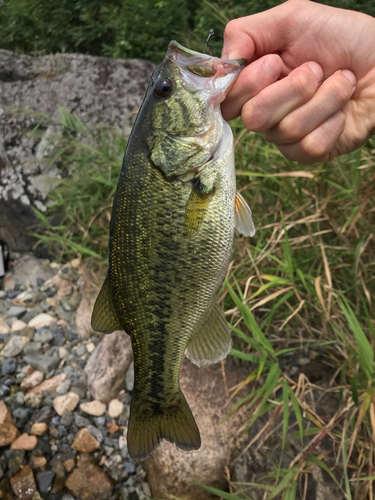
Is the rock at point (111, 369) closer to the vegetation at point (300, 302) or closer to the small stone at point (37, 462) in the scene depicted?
the small stone at point (37, 462)

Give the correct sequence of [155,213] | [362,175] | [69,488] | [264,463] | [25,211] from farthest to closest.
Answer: [25,211] < [69,488] < [362,175] < [264,463] < [155,213]

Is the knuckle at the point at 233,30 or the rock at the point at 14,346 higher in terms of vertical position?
the knuckle at the point at 233,30

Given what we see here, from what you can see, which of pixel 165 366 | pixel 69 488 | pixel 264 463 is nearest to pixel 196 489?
pixel 264 463

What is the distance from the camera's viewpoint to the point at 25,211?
16.5ft

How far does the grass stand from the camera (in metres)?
2.05

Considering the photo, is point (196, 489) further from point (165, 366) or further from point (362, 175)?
point (362, 175)

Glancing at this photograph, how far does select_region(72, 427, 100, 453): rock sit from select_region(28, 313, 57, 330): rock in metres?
1.37

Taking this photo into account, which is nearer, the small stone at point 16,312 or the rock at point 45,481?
the rock at point 45,481

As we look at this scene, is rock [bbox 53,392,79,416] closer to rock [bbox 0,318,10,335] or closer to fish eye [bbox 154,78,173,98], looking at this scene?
rock [bbox 0,318,10,335]

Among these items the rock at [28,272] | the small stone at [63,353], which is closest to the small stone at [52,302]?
the rock at [28,272]

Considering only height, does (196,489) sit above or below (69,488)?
above

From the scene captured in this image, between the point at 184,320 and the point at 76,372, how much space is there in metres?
2.54

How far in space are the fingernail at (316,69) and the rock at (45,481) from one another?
3.20 metres

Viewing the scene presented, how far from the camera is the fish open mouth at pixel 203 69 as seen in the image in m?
1.41
